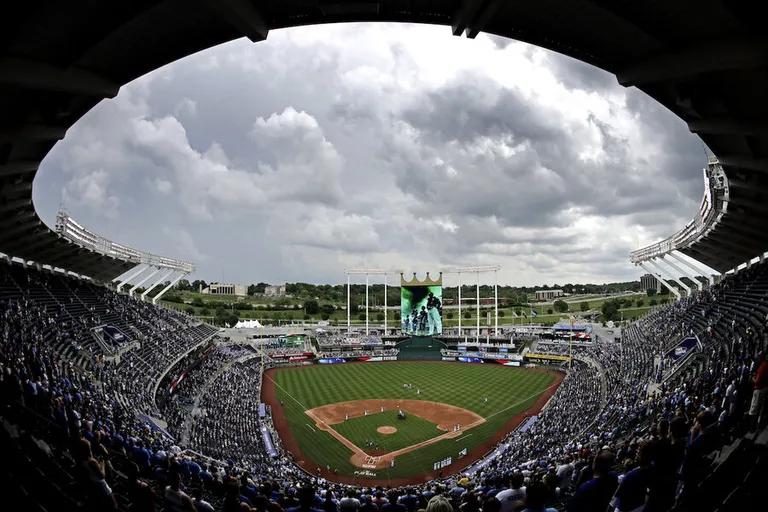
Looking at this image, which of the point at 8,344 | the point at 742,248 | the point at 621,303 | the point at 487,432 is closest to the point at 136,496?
the point at 8,344

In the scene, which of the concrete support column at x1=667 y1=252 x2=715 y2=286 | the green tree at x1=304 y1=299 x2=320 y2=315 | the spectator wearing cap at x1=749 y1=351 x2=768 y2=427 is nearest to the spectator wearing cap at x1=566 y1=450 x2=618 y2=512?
the spectator wearing cap at x1=749 y1=351 x2=768 y2=427

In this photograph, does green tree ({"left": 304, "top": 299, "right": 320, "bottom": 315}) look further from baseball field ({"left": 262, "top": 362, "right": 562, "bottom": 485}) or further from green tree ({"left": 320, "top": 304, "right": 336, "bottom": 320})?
baseball field ({"left": 262, "top": 362, "right": 562, "bottom": 485})

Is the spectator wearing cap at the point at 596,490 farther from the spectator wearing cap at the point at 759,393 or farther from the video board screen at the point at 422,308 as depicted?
the video board screen at the point at 422,308

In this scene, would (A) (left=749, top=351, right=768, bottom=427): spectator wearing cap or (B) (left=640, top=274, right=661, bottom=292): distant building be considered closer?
(A) (left=749, top=351, right=768, bottom=427): spectator wearing cap

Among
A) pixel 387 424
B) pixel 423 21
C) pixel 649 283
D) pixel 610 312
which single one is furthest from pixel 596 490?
pixel 649 283

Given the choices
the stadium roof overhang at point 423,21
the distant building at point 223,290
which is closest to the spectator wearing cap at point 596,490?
the stadium roof overhang at point 423,21

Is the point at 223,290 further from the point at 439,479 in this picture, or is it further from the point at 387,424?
the point at 439,479

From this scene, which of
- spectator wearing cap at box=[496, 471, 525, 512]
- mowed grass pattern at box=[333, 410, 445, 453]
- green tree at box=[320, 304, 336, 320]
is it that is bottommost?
mowed grass pattern at box=[333, 410, 445, 453]
